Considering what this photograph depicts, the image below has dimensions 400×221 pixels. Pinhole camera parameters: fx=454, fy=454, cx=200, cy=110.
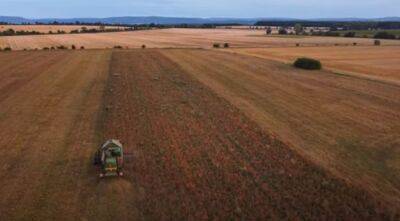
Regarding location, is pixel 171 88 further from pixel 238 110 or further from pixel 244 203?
pixel 244 203

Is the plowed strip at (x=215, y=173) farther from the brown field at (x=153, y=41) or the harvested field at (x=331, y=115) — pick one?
the brown field at (x=153, y=41)

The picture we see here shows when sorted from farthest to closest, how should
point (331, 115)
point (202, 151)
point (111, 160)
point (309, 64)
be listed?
point (309, 64) < point (331, 115) < point (202, 151) < point (111, 160)

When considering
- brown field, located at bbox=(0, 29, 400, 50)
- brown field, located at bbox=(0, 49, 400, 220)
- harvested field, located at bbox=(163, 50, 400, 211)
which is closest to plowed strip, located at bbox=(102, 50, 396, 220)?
brown field, located at bbox=(0, 49, 400, 220)

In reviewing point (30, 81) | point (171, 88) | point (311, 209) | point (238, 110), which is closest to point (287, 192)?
point (311, 209)

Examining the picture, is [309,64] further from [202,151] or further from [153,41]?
[153,41]

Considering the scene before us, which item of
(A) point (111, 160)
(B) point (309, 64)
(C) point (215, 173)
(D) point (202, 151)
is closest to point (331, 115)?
(D) point (202, 151)

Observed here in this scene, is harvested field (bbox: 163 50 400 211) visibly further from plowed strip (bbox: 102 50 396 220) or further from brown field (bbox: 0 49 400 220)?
plowed strip (bbox: 102 50 396 220)

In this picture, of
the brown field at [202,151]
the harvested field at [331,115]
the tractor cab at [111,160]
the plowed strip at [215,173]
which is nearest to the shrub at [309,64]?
the harvested field at [331,115]
